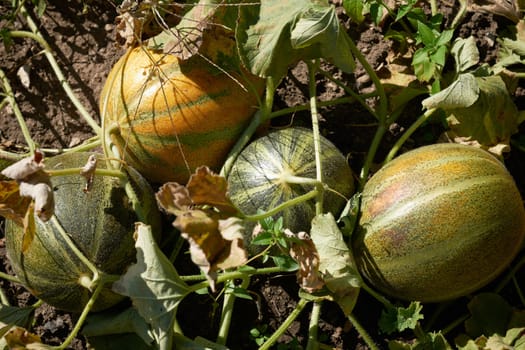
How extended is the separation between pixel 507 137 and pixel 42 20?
6.57 feet

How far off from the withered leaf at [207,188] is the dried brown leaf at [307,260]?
0.35 m

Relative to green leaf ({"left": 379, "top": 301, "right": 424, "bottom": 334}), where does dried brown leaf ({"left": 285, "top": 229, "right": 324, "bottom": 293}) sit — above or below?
above

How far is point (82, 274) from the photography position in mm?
2238

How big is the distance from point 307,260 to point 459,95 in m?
0.76

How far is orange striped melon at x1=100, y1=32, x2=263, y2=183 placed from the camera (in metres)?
2.35

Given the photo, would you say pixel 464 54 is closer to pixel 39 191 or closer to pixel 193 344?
pixel 193 344

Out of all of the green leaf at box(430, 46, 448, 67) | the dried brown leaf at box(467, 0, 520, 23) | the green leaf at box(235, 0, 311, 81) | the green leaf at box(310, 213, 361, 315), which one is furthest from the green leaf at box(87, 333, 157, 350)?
the dried brown leaf at box(467, 0, 520, 23)

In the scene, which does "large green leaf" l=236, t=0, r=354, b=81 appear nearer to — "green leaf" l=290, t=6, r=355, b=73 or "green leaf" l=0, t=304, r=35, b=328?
"green leaf" l=290, t=6, r=355, b=73

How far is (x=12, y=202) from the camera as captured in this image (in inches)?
81.0

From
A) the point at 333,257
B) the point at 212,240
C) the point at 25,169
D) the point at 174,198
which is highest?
the point at 25,169

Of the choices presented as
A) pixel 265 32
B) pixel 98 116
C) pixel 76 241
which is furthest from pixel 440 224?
pixel 98 116

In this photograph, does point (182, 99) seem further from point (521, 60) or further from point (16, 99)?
point (521, 60)

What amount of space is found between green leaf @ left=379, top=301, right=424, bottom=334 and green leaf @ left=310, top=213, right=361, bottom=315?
202 millimetres

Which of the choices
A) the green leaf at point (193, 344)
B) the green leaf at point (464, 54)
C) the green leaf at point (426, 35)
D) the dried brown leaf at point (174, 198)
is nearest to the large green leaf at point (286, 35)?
the green leaf at point (426, 35)
